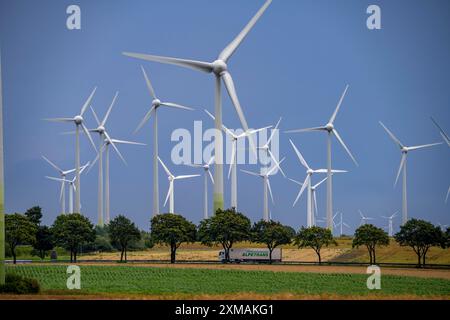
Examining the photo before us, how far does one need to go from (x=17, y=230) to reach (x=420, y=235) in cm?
7732

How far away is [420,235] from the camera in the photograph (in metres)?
127

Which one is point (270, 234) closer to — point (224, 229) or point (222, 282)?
point (224, 229)

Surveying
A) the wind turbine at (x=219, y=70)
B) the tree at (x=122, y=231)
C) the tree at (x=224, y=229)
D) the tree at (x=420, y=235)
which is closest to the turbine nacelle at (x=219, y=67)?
the wind turbine at (x=219, y=70)

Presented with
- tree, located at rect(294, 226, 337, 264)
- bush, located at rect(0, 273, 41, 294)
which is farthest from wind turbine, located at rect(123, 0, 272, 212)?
bush, located at rect(0, 273, 41, 294)

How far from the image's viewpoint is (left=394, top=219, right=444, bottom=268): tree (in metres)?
126

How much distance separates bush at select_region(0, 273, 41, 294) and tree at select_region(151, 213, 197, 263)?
2762 inches

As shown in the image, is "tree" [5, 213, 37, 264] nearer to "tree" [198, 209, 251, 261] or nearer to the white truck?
"tree" [198, 209, 251, 261]

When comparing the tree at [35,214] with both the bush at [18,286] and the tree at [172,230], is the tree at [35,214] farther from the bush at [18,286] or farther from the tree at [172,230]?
the bush at [18,286]

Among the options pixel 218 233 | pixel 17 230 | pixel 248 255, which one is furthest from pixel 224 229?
pixel 17 230
